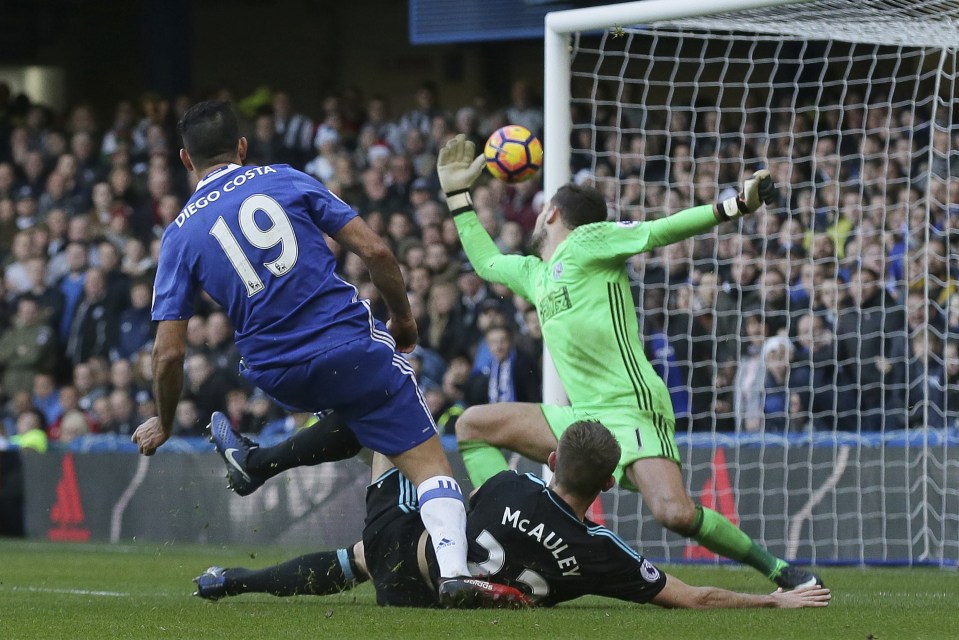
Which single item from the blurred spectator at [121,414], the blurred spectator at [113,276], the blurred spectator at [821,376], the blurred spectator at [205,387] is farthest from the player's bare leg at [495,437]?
the blurred spectator at [113,276]

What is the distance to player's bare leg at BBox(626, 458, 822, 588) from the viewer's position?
6840mm

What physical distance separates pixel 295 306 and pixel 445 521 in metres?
0.98

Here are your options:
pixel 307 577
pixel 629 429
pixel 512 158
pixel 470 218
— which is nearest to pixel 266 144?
pixel 512 158

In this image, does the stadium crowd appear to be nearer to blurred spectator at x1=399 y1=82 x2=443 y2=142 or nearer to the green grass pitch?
blurred spectator at x1=399 y1=82 x2=443 y2=142

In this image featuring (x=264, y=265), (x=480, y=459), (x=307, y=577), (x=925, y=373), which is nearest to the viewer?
(x=264, y=265)

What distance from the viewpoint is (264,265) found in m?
5.92

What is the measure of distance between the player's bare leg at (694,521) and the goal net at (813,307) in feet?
8.21

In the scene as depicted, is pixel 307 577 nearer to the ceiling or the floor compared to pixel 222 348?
nearer to the ceiling

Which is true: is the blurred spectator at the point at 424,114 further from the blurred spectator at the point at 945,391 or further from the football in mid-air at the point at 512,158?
the football in mid-air at the point at 512,158

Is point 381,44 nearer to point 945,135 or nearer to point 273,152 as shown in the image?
point 273,152

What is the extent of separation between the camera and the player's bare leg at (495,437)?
7094mm

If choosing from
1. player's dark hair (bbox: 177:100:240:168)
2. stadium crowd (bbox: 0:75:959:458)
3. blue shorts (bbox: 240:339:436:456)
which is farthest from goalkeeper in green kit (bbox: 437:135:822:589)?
stadium crowd (bbox: 0:75:959:458)

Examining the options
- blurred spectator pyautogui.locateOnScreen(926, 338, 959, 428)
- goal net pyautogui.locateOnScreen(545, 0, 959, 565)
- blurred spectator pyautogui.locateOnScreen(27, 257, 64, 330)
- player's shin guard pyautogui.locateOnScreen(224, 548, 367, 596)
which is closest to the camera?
player's shin guard pyautogui.locateOnScreen(224, 548, 367, 596)

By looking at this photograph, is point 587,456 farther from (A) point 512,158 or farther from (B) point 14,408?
(B) point 14,408
